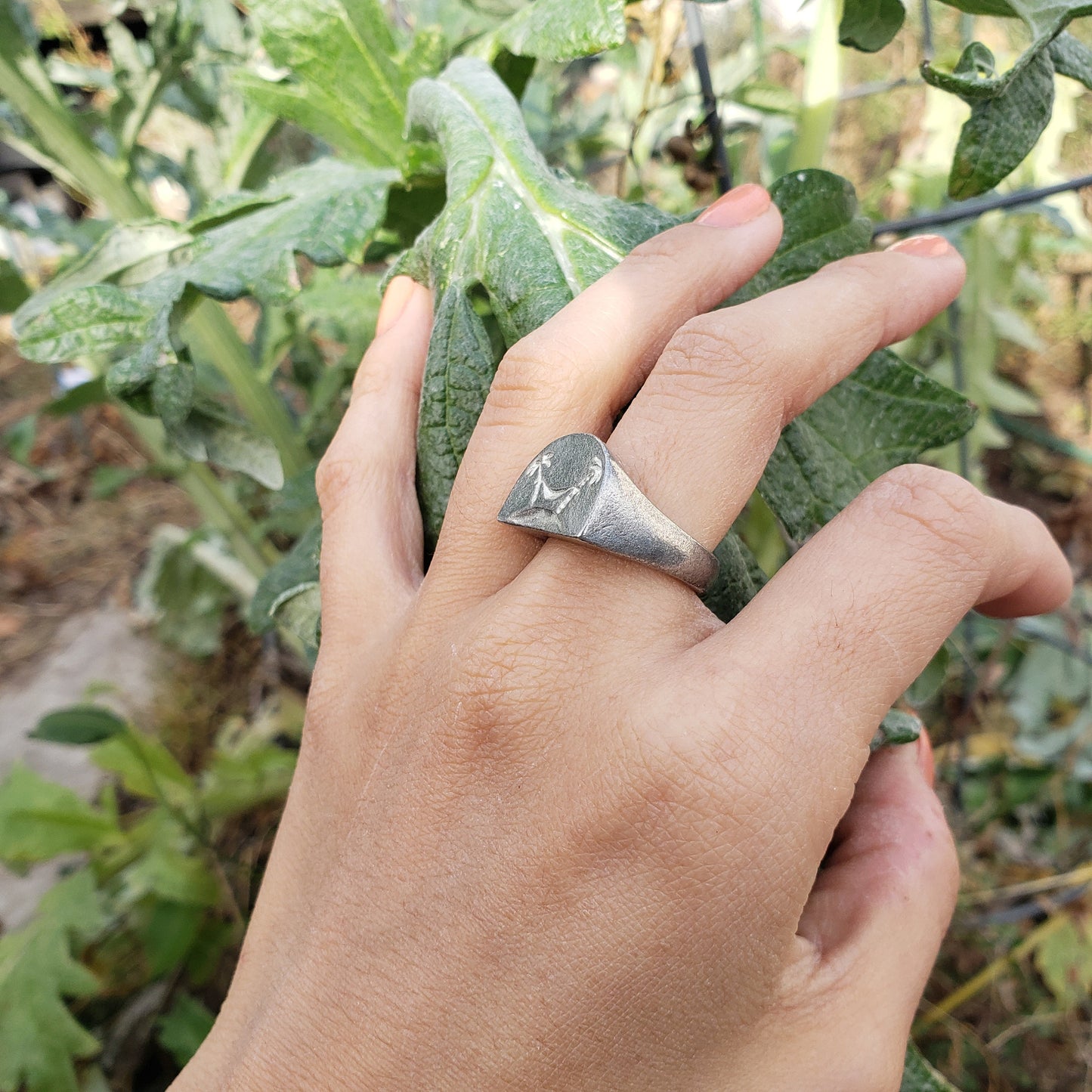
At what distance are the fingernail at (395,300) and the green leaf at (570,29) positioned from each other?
0.80ft

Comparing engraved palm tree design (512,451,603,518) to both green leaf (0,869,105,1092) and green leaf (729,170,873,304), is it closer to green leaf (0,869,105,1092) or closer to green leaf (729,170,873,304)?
green leaf (729,170,873,304)

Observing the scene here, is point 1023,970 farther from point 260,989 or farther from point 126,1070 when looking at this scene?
point 126,1070

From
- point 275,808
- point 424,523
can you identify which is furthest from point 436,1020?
point 275,808

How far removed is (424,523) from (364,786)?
0.26 meters

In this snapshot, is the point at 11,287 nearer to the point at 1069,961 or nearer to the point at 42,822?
the point at 42,822

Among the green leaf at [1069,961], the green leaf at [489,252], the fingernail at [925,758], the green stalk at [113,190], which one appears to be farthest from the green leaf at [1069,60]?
the green leaf at [1069,961]

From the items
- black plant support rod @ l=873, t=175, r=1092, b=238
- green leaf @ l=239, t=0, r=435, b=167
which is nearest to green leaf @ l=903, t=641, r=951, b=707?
black plant support rod @ l=873, t=175, r=1092, b=238

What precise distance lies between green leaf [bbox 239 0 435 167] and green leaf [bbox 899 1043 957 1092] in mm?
1157

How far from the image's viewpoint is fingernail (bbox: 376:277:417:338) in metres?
0.87

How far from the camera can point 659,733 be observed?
1.90 ft

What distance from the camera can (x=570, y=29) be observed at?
73 cm

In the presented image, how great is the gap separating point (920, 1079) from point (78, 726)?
141 centimetres

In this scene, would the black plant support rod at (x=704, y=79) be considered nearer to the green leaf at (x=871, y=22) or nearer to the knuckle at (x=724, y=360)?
the green leaf at (x=871, y=22)

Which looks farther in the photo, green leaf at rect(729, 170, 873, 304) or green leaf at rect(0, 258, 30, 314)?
green leaf at rect(0, 258, 30, 314)
